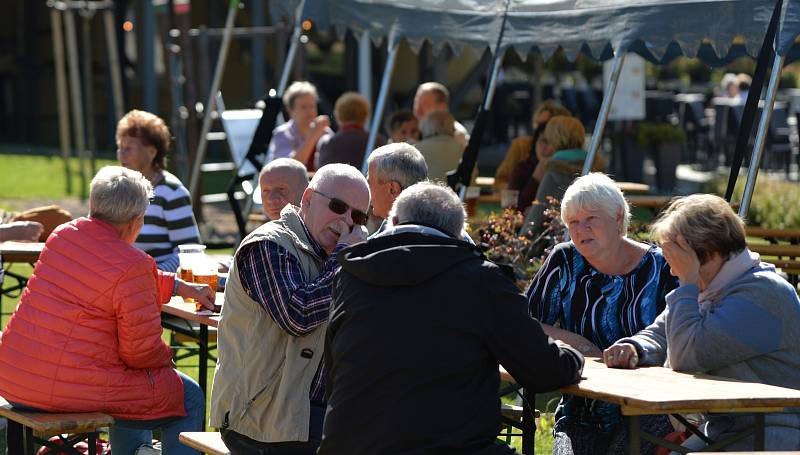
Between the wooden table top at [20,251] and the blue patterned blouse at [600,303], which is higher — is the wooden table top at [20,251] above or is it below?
below

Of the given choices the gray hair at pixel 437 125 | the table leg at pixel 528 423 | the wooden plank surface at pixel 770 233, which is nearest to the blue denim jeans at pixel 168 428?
the table leg at pixel 528 423

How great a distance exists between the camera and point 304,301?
409 cm

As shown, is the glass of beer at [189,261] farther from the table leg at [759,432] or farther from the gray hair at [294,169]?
the table leg at [759,432]

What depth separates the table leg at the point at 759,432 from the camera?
3855 mm

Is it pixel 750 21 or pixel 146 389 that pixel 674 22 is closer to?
pixel 750 21

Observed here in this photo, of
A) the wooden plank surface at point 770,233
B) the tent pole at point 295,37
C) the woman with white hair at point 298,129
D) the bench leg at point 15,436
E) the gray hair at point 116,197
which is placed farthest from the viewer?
the woman with white hair at point 298,129

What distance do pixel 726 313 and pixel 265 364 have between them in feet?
4.77

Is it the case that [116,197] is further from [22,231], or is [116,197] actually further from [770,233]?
[770,233]

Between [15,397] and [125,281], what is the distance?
2.09ft

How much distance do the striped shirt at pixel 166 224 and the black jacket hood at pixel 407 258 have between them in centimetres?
319

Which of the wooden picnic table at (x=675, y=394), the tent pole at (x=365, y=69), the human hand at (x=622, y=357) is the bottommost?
the tent pole at (x=365, y=69)

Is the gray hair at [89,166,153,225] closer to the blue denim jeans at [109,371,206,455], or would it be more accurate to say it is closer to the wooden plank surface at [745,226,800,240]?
the blue denim jeans at [109,371,206,455]

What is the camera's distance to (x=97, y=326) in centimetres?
461

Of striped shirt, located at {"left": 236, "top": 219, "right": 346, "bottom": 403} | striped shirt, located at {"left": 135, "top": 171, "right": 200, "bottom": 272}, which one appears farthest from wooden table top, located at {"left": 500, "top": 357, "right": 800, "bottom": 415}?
striped shirt, located at {"left": 135, "top": 171, "right": 200, "bottom": 272}
